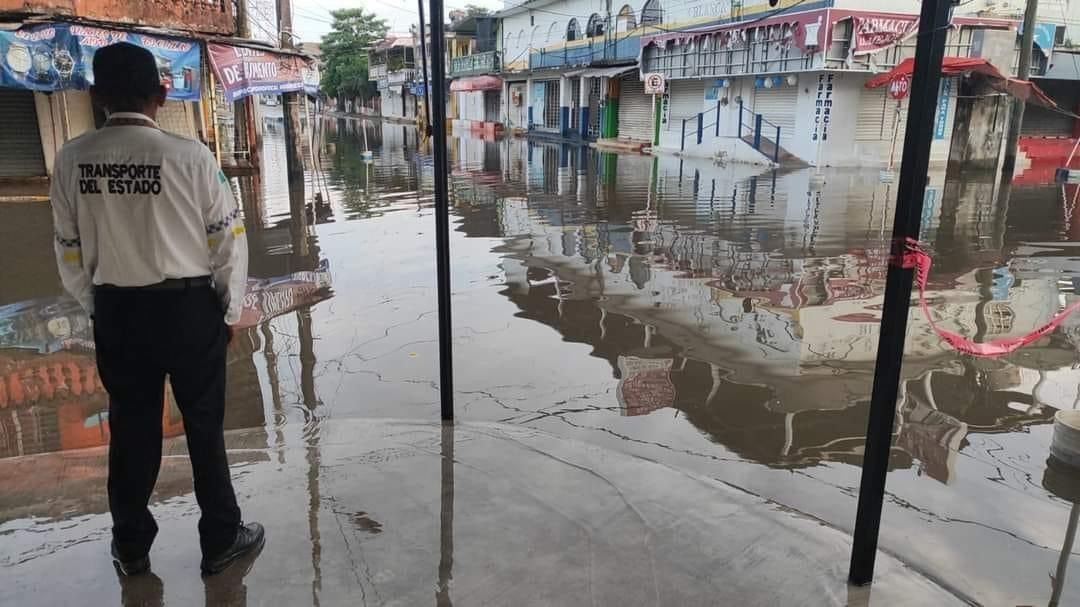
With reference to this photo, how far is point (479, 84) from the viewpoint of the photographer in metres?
43.9

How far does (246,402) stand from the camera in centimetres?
487

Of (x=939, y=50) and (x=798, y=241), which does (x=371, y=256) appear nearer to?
(x=798, y=241)

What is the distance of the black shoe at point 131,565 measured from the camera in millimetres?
2498

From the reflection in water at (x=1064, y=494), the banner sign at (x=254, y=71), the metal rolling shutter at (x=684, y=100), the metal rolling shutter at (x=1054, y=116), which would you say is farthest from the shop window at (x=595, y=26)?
the reflection in water at (x=1064, y=494)

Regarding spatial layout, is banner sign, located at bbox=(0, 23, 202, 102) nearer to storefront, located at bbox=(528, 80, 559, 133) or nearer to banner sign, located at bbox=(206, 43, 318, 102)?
banner sign, located at bbox=(206, 43, 318, 102)

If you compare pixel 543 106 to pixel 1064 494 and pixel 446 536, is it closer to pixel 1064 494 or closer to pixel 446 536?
pixel 1064 494

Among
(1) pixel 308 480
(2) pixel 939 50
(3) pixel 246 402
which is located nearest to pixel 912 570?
(2) pixel 939 50

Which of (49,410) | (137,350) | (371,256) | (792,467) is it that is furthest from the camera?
(371,256)

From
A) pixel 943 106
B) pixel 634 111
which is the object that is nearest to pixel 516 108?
pixel 634 111

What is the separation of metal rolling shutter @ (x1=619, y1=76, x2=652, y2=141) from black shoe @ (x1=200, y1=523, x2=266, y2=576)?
93.2 ft

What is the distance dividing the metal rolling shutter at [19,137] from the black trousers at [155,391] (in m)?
15.7

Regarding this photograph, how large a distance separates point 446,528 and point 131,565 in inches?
42.1

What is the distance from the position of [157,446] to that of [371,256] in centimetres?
694

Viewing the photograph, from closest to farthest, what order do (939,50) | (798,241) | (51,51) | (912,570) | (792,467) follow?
(939,50) → (912,570) → (792,467) → (798,241) → (51,51)
